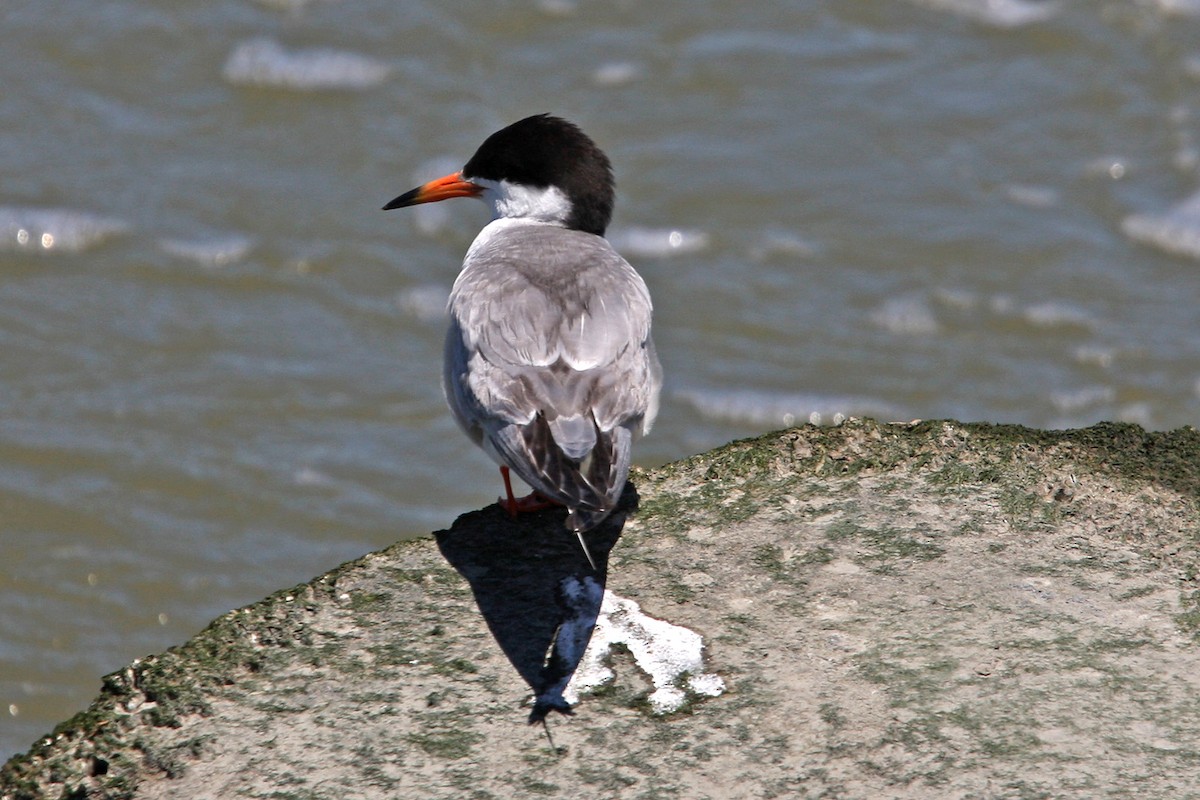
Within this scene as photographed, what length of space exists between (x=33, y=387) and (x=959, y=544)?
15.8ft

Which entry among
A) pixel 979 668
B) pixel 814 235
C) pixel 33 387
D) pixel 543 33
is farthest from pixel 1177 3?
pixel 979 668

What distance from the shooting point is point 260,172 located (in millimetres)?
8062

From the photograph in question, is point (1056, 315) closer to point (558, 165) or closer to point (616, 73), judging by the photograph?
point (616, 73)

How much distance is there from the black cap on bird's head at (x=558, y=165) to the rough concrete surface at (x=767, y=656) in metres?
1.34

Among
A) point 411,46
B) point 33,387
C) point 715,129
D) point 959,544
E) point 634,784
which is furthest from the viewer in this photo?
point 411,46

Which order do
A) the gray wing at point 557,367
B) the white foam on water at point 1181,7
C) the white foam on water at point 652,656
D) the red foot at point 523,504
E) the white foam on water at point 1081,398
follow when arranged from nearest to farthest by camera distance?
the white foam on water at point 652,656, the gray wing at point 557,367, the red foot at point 523,504, the white foam on water at point 1081,398, the white foam on water at point 1181,7

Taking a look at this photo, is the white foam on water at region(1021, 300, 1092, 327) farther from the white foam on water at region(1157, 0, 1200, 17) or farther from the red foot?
the red foot

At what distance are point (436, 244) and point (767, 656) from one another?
5221mm

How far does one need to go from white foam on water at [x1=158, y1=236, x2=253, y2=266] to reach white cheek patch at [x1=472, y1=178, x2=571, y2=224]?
3.11 meters

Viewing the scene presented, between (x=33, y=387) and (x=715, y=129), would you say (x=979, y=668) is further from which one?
(x=715, y=129)

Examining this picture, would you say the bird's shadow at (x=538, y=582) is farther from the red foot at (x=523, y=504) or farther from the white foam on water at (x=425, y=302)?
the white foam on water at (x=425, y=302)

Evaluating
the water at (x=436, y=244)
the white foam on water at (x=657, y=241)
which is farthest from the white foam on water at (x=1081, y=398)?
the white foam on water at (x=657, y=241)

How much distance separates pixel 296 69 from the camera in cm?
877

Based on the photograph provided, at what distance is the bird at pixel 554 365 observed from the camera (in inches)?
121
